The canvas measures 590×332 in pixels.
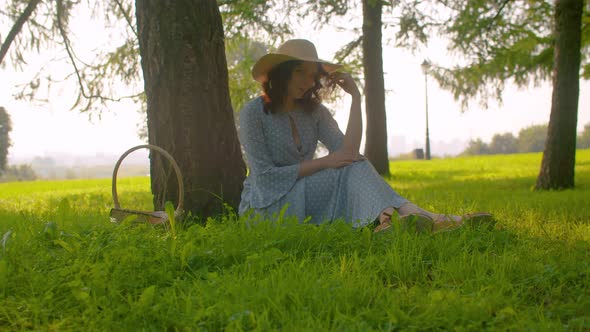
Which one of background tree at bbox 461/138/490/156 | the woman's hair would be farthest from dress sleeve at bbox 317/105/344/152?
background tree at bbox 461/138/490/156

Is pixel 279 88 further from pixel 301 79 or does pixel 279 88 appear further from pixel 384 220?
pixel 384 220

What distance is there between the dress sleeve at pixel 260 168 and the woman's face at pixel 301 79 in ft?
0.99

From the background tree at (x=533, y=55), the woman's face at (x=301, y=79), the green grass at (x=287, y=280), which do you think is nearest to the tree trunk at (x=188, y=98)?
the woman's face at (x=301, y=79)

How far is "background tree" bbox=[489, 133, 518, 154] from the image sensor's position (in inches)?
2223

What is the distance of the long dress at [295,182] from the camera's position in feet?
12.0

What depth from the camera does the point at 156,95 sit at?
429 centimetres

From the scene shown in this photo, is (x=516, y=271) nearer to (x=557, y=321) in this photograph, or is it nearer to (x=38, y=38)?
(x=557, y=321)

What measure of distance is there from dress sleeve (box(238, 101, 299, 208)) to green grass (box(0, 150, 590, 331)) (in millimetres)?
484

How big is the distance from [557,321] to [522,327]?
0.51ft

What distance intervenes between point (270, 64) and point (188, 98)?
742 mm

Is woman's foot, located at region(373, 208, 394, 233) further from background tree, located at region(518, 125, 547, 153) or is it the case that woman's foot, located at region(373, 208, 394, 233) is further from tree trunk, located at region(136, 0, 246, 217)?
background tree, located at region(518, 125, 547, 153)

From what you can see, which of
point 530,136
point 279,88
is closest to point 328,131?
point 279,88

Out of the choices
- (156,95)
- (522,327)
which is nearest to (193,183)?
(156,95)

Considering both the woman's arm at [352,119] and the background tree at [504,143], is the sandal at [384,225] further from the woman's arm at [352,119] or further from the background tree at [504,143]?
the background tree at [504,143]
